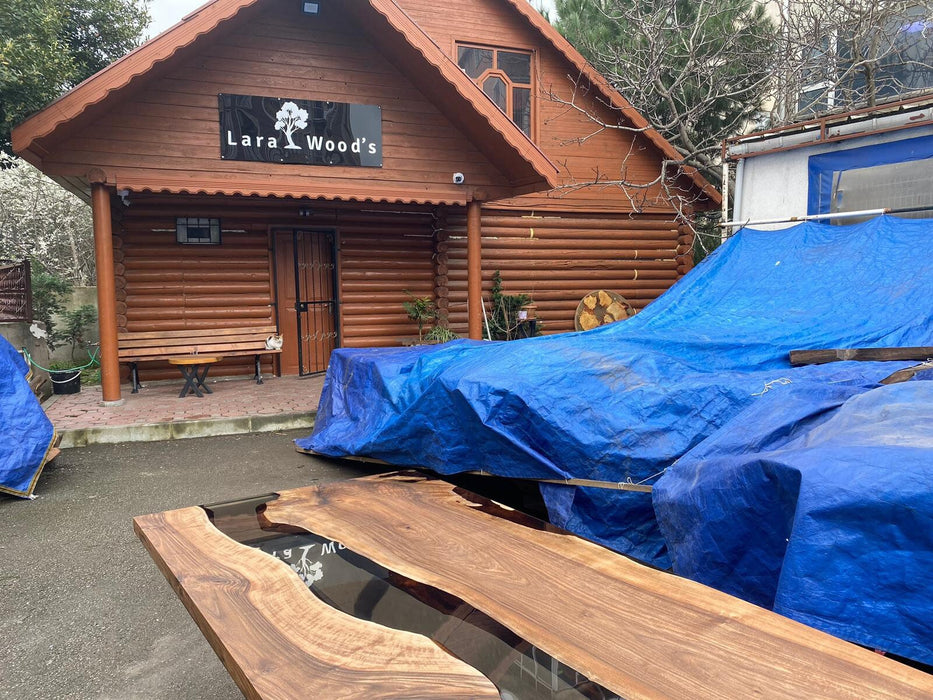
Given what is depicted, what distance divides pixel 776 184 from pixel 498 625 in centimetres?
909

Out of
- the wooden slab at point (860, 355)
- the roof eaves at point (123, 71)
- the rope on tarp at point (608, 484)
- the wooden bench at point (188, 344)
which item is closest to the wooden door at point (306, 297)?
the wooden bench at point (188, 344)

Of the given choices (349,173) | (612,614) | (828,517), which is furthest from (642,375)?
(349,173)

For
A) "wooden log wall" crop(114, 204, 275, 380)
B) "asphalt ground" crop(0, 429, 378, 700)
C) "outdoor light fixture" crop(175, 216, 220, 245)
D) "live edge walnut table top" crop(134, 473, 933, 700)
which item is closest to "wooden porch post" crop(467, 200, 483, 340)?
"wooden log wall" crop(114, 204, 275, 380)

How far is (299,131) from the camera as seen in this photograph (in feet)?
29.1

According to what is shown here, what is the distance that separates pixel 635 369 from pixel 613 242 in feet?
30.4

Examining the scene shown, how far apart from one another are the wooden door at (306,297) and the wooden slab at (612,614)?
8.37m

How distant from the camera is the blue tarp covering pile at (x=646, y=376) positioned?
3.80 m

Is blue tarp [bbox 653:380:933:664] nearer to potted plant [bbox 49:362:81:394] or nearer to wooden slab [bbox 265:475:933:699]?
wooden slab [bbox 265:475:933:699]

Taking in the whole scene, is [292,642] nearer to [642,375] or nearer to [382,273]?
[642,375]

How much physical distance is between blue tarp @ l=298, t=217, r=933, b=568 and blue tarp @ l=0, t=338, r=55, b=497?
215 centimetres

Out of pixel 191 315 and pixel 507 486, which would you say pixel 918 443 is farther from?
pixel 191 315

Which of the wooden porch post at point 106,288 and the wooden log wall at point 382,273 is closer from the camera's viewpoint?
the wooden porch post at point 106,288

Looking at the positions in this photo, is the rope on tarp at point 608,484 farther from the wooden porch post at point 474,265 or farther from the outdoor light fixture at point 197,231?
the outdoor light fixture at point 197,231

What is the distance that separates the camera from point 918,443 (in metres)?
2.19
